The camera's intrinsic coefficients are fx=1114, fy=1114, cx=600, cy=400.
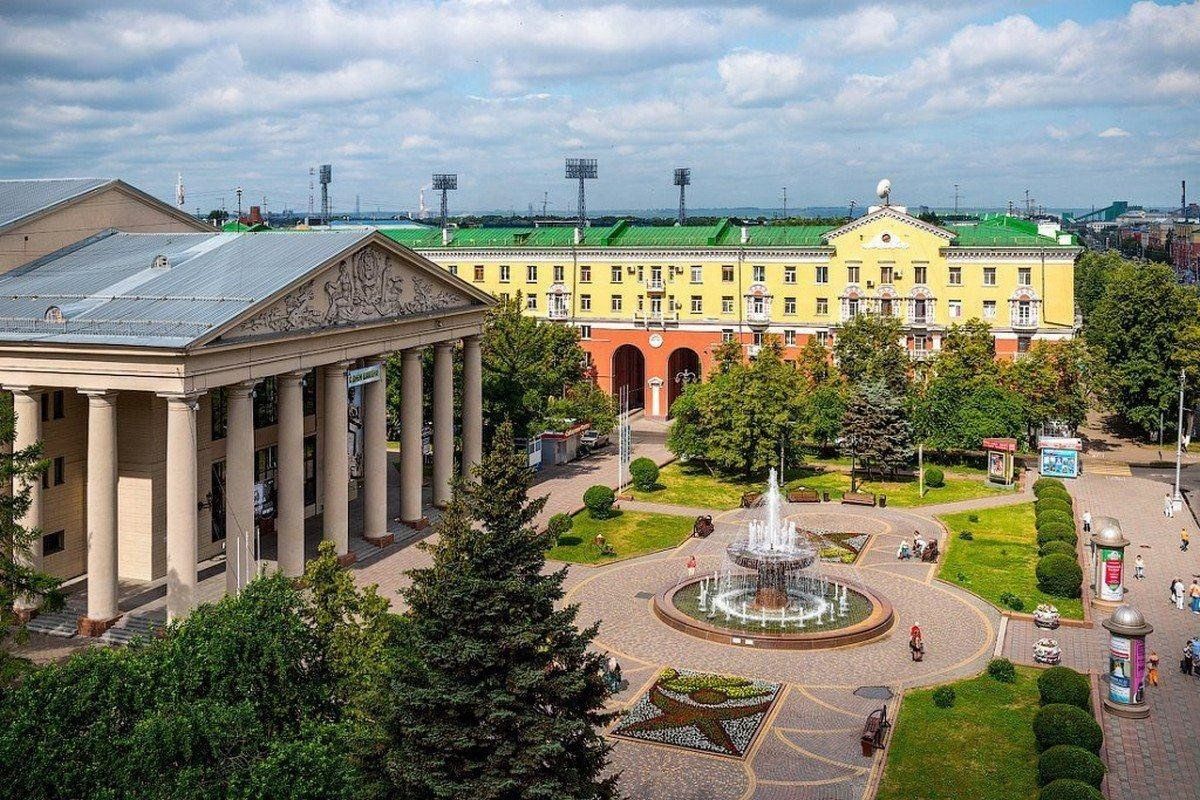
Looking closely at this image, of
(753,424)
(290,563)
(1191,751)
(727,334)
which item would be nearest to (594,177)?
(727,334)

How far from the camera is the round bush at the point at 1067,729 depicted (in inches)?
1137

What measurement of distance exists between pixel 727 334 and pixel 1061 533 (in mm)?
40389

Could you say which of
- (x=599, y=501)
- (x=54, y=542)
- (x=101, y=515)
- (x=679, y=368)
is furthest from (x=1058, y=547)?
(x=679, y=368)

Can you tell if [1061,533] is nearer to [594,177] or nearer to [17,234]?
[17,234]

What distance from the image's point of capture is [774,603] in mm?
42438

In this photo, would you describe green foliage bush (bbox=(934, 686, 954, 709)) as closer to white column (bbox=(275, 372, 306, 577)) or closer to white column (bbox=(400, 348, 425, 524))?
white column (bbox=(275, 372, 306, 577))

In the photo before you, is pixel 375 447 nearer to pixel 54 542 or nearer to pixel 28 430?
pixel 54 542

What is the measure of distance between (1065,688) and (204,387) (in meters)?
28.0

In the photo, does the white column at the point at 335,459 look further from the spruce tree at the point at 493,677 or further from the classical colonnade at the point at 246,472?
the spruce tree at the point at 493,677

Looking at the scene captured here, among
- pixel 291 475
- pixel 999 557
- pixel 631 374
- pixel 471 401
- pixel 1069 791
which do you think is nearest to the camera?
pixel 1069 791

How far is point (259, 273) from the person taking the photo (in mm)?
41094

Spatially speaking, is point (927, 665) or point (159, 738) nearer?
point (159, 738)

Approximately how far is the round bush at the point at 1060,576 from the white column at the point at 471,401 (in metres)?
27.0

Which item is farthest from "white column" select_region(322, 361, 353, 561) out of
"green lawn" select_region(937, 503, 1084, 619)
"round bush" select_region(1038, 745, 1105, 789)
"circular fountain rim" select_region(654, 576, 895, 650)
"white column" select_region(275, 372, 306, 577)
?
"round bush" select_region(1038, 745, 1105, 789)
